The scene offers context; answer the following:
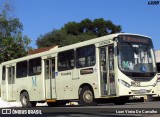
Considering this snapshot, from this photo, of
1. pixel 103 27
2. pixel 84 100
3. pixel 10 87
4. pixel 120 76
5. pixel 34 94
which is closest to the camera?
pixel 120 76

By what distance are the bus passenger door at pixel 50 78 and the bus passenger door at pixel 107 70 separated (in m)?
3.81

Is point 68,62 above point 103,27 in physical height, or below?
below

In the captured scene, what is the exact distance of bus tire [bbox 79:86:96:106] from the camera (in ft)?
59.2

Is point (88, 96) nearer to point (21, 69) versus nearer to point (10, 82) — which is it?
point (21, 69)

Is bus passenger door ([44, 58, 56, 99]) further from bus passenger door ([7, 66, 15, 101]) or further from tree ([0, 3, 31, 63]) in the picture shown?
tree ([0, 3, 31, 63])

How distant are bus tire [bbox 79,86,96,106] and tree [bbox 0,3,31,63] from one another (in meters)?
25.2

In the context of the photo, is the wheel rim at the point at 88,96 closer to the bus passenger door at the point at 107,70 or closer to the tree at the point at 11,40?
the bus passenger door at the point at 107,70

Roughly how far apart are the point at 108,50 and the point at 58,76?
3.80 metres

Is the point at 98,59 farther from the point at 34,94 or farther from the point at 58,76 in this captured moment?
the point at 34,94

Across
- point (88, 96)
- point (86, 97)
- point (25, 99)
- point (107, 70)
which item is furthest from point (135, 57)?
point (25, 99)

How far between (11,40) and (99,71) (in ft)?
88.8

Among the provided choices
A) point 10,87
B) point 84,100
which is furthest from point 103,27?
point 84,100

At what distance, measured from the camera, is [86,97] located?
60.1 feet

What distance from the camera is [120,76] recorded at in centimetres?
1678
